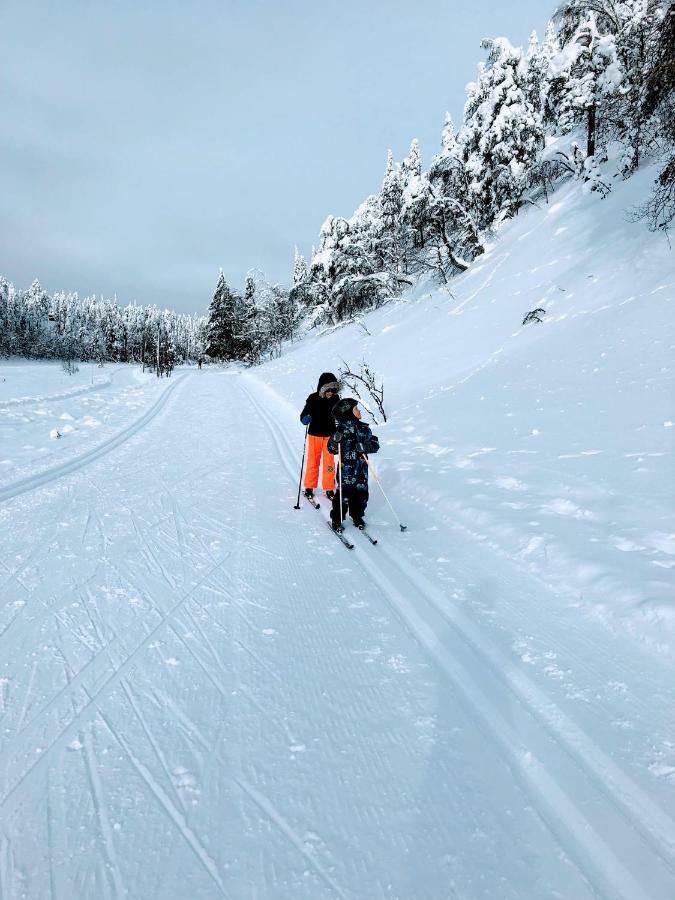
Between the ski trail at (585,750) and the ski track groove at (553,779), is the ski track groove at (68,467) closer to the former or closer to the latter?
the ski track groove at (553,779)

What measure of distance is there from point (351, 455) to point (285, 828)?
3.83 metres

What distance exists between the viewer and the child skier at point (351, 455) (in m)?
5.32

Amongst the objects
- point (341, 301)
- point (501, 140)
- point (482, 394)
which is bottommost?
point (482, 394)

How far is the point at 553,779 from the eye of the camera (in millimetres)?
2061

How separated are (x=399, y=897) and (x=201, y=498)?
4983mm

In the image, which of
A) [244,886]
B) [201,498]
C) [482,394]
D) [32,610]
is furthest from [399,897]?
[482,394]

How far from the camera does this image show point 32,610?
10.5ft

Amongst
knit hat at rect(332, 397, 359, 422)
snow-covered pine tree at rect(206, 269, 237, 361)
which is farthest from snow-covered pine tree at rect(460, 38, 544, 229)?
snow-covered pine tree at rect(206, 269, 237, 361)

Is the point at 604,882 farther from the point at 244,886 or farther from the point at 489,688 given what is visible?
the point at 244,886

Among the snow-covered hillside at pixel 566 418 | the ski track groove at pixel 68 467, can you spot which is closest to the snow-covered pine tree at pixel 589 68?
the snow-covered hillside at pixel 566 418

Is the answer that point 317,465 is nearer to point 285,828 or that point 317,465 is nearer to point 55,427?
point 285,828

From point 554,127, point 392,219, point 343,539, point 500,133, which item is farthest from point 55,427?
Result: point 392,219

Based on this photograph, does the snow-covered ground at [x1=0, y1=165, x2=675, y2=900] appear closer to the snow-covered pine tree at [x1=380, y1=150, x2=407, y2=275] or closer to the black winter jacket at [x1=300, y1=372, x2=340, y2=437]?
the black winter jacket at [x1=300, y1=372, x2=340, y2=437]

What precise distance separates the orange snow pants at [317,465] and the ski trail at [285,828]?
434 centimetres
